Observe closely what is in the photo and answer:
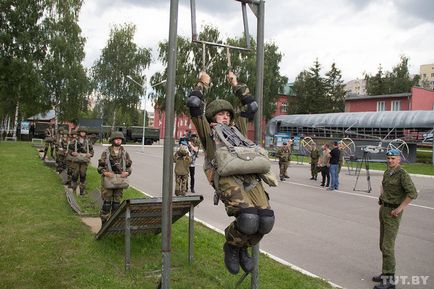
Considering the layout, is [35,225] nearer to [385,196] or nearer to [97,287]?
[97,287]

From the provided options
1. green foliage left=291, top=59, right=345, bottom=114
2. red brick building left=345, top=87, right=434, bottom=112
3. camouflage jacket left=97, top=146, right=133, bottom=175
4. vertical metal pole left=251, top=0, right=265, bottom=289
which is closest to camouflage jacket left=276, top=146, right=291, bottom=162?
camouflage jacket left=97, top=146, right=133, bottom=175

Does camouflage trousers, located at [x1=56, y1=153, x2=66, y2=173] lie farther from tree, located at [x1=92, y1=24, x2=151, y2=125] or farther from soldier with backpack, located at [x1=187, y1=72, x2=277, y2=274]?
tree, located at [x1=92, y1=24, x2=151, y2=125]

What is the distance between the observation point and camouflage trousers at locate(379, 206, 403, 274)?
6035 millimetres

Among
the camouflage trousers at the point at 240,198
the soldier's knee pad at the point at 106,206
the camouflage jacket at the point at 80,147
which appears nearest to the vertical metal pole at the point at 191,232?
the camouflage trousers at the point at 240,198

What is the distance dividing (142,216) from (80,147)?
23.2 ft

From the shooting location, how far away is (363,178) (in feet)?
74.4

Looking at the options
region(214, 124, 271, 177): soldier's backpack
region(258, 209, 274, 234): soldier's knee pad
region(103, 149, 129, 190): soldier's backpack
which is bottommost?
region(103, 149, 129, 190): soldier's backpack

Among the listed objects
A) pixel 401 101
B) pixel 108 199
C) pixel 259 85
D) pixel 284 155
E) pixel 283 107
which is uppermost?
pixel 283 107

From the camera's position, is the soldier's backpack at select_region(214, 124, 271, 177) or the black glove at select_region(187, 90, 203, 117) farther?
the black glove at select_region(187, 90, 203, 117)

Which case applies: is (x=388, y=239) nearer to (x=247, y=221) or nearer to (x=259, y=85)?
(x=259, y=85)

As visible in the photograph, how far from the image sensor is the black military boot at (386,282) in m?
5.89

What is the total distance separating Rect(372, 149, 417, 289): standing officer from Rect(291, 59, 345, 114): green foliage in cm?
6067

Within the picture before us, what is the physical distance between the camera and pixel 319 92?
66125 millimetres

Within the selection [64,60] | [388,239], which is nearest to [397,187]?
[388,239]
